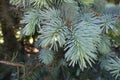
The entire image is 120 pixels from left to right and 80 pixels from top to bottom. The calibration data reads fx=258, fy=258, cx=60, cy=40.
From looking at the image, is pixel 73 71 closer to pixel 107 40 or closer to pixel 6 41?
pixel 107 40

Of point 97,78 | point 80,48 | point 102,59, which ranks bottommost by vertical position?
point 97,78

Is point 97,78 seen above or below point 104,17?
below

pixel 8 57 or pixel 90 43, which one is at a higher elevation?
pixel 90 43

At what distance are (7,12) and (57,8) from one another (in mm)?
534

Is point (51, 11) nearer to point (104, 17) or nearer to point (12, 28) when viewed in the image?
point (104, 17)

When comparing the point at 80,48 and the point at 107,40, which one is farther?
the point at 107,40

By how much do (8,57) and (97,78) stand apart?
433 mm

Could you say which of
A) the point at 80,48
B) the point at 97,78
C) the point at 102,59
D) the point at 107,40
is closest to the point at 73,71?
the point at 97,78

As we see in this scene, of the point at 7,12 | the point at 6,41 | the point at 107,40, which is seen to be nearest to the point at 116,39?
the point at 107,40

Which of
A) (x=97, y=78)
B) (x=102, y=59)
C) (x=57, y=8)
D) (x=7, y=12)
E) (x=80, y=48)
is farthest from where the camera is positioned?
(x=7, y=12)

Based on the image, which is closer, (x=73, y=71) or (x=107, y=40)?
(x=107, y=40)

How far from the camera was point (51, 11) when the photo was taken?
65cm

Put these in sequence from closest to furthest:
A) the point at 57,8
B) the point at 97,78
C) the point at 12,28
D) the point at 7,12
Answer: the point at 57,8, the point at 97,78, the point at 7,12, the point at 12,28

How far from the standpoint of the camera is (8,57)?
117cm
